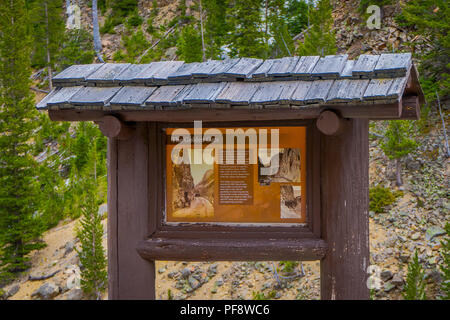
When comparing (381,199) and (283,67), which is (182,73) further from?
(381,199)

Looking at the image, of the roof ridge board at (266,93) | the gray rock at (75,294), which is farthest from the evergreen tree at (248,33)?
the roof ridge board at (266,93)

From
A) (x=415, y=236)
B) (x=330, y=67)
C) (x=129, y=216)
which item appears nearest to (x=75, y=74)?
(x=129, y=216)

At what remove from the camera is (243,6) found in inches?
781

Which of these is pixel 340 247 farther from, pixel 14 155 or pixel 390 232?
pixel 14 155

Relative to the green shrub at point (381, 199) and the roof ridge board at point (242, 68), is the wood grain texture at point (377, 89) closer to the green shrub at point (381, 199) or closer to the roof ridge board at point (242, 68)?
the roof ridge board at point (242, 68)

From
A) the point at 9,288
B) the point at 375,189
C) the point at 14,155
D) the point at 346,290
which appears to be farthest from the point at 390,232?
the point at 14,155

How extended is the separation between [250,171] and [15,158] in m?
13.9

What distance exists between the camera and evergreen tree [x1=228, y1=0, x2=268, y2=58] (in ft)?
61.6

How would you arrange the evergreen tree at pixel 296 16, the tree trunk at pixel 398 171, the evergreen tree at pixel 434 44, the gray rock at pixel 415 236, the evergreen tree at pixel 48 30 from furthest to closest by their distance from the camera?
the evergreen tree at pixel 48 30 → the evergreen tree at pixel 296 16 → the evergreen tree at pixel 434 44 → the tree trunk at pixel 398 171 → the gray rock at pixel 415 236

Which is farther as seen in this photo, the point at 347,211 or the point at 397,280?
the point at 397,280

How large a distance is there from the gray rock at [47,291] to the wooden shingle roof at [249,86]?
1061cm

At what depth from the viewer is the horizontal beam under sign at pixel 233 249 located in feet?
12.7

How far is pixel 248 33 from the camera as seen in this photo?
1908 cm

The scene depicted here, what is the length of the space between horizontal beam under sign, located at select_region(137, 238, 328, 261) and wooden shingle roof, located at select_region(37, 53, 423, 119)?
1310 millimetres
